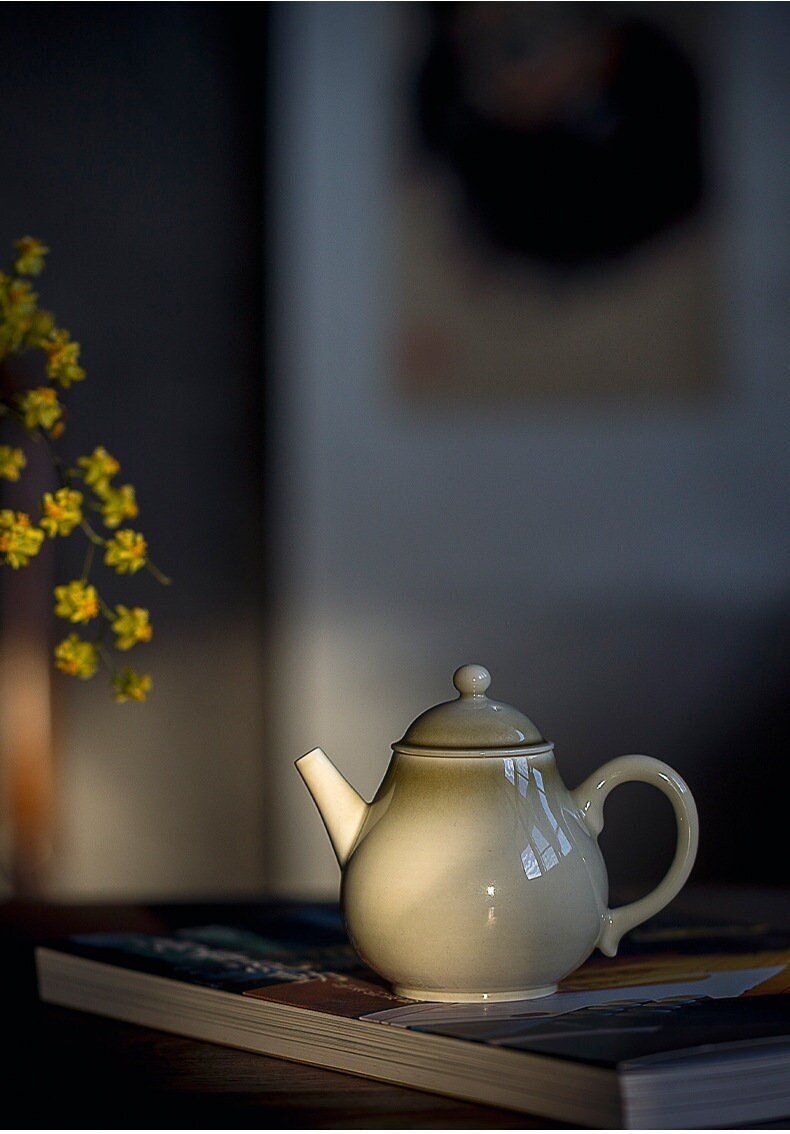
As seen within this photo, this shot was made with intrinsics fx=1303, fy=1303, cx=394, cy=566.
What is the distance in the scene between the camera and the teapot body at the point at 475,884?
25.8 inches

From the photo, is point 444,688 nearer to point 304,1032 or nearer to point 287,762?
point 287,762

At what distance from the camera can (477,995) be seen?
669 millimetres

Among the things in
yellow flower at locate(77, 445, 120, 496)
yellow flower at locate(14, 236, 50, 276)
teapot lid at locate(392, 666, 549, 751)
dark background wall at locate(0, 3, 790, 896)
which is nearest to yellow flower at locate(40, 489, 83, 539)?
yellow flower at locate(77, 445, 120, 496)

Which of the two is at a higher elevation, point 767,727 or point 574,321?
point 574,321

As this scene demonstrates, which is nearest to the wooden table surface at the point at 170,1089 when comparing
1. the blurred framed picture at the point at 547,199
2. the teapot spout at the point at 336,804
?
the teapot spout at the point at 336,804

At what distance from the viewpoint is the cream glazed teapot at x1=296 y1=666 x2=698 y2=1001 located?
2.15ft

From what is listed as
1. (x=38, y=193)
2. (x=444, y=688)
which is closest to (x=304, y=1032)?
(x=444, y=688)

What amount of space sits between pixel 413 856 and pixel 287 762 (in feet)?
6.48

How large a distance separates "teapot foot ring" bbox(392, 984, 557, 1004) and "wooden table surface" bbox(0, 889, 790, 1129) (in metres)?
0.06

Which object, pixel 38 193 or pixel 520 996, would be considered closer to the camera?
pixel 520 996

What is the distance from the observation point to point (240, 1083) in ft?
2.07

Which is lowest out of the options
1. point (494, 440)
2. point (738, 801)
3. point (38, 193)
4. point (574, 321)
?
point (738, 801)

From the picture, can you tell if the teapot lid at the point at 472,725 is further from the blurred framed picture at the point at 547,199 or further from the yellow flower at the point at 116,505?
the blurred framed picture at the point at 547,199

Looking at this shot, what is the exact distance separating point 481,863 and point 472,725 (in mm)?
78
